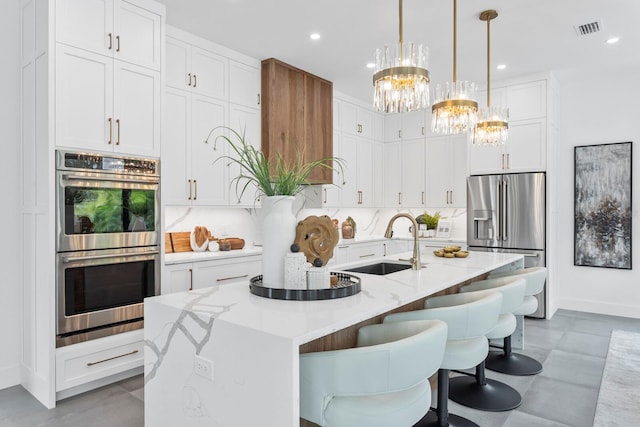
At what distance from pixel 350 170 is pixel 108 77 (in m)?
3.58

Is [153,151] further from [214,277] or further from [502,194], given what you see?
[502,194]

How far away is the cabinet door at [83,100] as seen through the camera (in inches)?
113

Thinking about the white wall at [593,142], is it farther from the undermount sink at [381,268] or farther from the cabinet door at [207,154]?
the cabinet door at [207,154]

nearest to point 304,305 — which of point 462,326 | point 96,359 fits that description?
point 462,326

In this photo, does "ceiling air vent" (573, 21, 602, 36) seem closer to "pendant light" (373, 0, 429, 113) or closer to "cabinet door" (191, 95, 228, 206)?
"pendant light" (373, 0, 429, 113)

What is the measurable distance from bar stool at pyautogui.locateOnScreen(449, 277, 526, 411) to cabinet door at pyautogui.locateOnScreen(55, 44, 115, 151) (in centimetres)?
287

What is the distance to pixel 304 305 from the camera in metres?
1.84

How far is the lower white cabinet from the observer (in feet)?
11.7

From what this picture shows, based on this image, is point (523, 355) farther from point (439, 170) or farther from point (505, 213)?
point (439, 170)

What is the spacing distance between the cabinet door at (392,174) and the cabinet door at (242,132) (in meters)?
2.70

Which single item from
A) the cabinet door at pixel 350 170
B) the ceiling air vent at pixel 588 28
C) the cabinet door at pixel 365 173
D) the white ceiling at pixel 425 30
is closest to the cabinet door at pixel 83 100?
the white ceiling at pixel 425 30

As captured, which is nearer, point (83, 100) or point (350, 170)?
point (83, 100)

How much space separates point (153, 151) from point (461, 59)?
3.33 metres

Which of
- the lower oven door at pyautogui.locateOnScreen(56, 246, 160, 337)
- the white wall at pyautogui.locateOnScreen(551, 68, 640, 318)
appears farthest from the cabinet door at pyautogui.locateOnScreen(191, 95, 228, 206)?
the white wall at pyautogui.locateOnScreen(551, 68, 640, 318)
